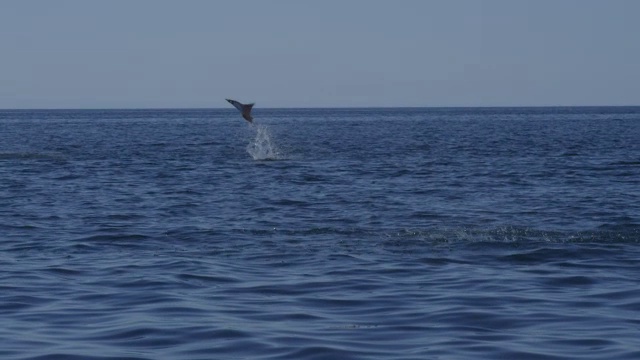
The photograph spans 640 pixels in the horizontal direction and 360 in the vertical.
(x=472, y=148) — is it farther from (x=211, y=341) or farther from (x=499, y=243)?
(x=211, y=341)

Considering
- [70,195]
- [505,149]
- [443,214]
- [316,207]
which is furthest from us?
[505,149]

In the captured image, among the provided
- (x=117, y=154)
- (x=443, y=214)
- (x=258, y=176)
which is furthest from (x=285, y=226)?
(x=117, y=154)

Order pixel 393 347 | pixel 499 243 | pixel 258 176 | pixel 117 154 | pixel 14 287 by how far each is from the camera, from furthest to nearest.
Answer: pixel 117 154 → pixel 258 176 → pixel 499 243 → pixel 14 287 → pixel 393 347

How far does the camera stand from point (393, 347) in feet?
37.9

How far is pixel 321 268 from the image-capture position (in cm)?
1680

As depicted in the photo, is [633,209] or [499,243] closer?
[499,243]

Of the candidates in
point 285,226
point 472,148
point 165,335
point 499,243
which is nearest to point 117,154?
point 472,148

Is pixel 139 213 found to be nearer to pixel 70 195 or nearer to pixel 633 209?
pixel 70 195

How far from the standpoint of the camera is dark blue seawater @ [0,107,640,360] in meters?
11.9

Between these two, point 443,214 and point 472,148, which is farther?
point 472,148

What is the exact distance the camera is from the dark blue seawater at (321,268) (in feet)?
38.9

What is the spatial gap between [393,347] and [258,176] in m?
25.5

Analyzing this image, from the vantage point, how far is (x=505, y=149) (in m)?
57.2

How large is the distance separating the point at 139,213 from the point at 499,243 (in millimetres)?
9092
